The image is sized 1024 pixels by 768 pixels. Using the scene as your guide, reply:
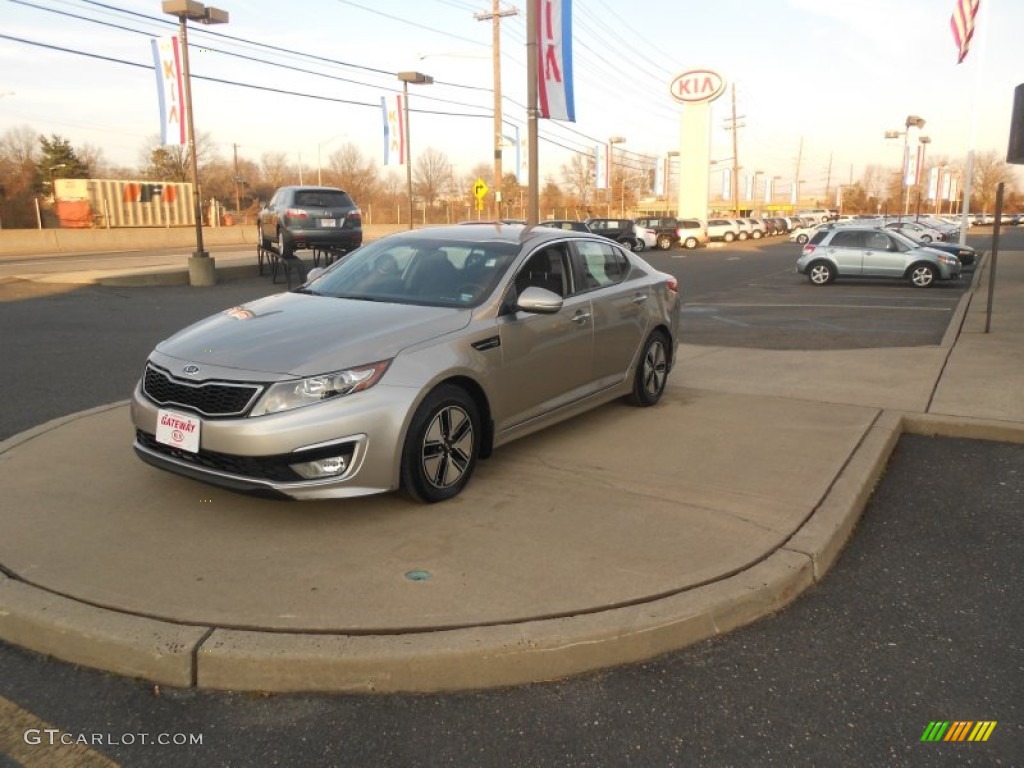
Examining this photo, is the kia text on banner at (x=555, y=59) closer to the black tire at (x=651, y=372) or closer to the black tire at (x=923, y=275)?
the black tire at (x=923, y=275)

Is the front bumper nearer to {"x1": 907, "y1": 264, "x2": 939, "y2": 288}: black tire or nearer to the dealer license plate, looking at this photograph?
the dealer license plate

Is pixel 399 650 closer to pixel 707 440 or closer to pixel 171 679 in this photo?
pixel 171 679

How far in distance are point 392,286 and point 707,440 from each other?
2.42 meters

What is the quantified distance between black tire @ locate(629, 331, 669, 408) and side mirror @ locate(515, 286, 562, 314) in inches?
68.5

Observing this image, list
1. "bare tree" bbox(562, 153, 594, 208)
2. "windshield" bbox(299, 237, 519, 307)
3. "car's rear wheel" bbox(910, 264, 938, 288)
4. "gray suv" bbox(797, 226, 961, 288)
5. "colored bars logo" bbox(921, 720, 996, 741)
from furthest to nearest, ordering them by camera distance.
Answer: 1. "bare tree" bbox(562, 153, 594, 208)
2. "gray suv" bbox(797, 226, 961, 288)
3. "car's rear wheel" bbox(910, 264, 938, 288)
4. "windshield" bbox(299, 237, 519, 307)
5. "colored bars logo" bbox(921, 720, 996, 741)

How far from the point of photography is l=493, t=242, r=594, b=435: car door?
499 centimetres

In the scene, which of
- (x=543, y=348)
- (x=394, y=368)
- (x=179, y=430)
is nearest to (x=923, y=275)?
(x=543, y=348)

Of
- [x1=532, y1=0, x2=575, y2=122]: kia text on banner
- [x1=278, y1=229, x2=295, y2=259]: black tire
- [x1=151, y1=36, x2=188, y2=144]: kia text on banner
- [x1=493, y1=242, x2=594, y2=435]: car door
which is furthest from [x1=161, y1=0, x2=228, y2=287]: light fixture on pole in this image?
[x1=493, y1=242, x2=594, y2=435]: car door

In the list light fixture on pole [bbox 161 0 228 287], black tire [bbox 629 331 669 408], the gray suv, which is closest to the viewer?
black tire [bbox 629 331 669 408]

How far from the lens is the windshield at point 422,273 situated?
16.8ft

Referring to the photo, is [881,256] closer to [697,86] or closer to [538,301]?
[538,301]

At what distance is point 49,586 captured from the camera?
3.41 m

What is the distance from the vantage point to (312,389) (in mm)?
4008

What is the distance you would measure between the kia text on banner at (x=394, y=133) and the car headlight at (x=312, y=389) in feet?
103
